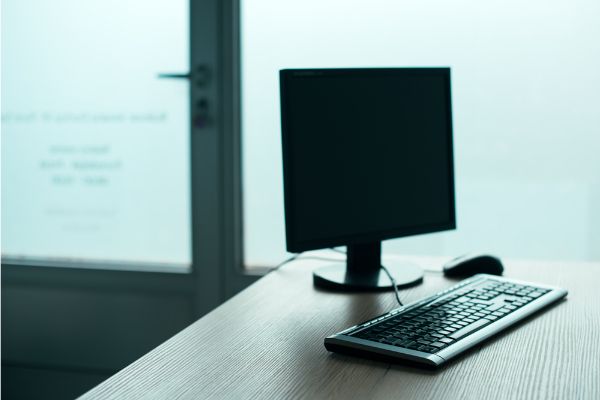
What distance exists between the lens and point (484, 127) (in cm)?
246

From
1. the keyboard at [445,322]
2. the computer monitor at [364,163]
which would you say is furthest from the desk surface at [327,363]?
the computer monitor at [364,163]

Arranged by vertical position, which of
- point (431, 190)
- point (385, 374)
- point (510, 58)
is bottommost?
point (385, 374)

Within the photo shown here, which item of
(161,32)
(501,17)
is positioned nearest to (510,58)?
(501,17)

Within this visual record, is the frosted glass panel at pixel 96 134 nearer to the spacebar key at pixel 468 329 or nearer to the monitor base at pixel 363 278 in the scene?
the monitor base at pixel 363 278

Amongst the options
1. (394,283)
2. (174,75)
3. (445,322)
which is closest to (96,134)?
(174,75)

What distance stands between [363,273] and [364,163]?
0.24m

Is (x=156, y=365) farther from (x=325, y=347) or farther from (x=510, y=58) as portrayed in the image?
(x=510, y=58)

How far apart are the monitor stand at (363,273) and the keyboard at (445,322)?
0.14 meters

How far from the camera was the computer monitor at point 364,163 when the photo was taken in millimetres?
1392

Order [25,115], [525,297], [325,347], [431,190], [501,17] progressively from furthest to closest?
[25,115] → [501,17] → [431,190] → [525,297] → [325,347]

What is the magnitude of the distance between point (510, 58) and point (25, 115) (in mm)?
1712

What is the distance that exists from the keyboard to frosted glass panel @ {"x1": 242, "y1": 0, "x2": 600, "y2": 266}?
1.04 m

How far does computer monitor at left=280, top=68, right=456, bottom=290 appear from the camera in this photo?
1.39 metres

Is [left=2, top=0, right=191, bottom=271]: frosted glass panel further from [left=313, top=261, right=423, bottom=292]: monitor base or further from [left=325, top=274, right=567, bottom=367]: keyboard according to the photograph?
[left=325, top=274, right=567, bottom=367]: keyboard
